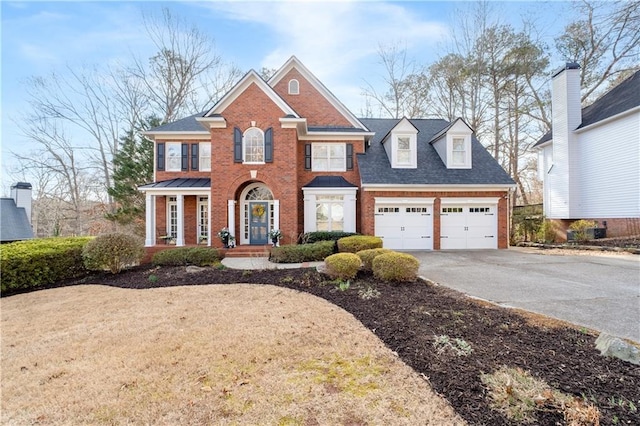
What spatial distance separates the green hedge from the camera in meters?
9.12

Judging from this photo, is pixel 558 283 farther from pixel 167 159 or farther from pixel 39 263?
pixel 167 159

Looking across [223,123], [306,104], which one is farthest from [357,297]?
[306,104]

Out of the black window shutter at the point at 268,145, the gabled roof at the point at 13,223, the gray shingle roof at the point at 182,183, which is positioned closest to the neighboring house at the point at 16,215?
the gabled roof at the point at 13,223

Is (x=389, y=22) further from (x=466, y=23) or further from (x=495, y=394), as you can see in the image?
(x=466, y=23)

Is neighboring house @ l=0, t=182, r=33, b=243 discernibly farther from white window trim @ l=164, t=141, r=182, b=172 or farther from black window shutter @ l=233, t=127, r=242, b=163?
black window shutter @ l=233, t=127, r=242, b=163

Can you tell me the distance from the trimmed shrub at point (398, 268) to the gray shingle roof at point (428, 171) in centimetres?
712

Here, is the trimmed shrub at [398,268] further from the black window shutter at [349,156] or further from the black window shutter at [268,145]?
the black window shutter at [349,156]

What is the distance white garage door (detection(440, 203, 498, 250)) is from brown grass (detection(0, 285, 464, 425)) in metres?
10.8

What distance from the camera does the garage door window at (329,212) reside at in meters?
14.8

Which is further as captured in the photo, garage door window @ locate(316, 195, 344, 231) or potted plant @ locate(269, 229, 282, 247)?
garage door window @ locate(316, 195, 344, 231)

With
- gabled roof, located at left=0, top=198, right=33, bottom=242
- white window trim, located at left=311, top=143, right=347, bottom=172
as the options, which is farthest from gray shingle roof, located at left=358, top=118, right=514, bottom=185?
gabled roof, located at left=0, top=198, right=33, bottom=242

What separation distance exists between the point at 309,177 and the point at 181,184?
6.63 meters

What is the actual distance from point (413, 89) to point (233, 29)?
1694 centimetres

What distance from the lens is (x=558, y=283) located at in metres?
7.46
